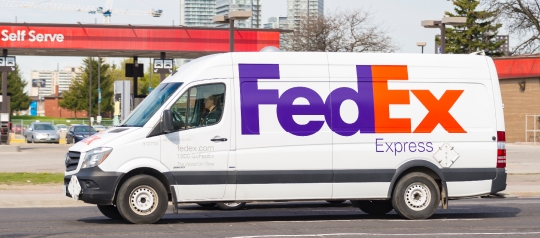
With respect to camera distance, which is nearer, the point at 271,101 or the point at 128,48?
the point at 271,101

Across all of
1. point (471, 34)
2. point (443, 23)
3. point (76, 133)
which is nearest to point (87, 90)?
point (471, 34)

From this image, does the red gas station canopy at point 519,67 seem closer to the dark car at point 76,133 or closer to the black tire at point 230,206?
the dark car at point 76,133

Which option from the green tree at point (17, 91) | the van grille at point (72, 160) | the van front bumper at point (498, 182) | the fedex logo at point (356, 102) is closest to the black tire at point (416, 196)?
the fedex logo at point (356, 102)

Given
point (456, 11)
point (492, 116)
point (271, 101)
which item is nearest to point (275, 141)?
point (271, 101)

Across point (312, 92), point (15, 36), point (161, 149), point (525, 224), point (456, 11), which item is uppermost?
point (456, 11)

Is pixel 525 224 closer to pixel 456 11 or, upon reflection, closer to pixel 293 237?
pixel 293 237

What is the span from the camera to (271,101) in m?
13.1

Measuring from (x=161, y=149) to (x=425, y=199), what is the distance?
4183 millimetres

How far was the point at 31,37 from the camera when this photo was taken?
41.1m

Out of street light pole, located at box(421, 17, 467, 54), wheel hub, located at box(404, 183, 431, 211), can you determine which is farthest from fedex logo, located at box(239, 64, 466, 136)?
street light pole, located at box(421, 17, 467, 54)

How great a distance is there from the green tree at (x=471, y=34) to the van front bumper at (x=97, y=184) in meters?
69.1

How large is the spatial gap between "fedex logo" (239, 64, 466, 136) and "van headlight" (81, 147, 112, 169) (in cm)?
202

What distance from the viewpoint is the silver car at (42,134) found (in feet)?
176

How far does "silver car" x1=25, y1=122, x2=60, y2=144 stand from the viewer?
176ft
